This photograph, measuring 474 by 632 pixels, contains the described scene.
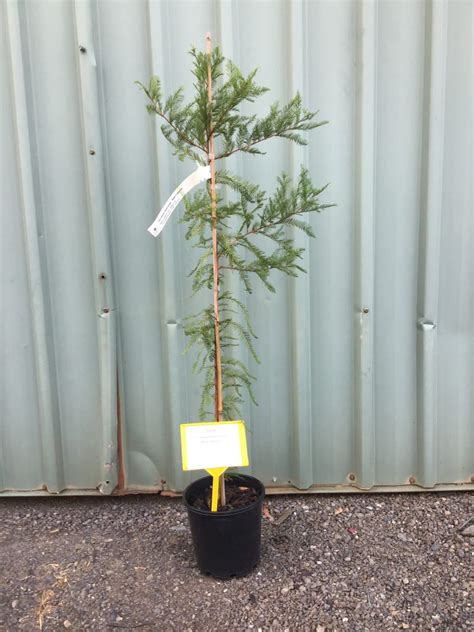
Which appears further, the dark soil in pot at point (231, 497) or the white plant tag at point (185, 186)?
the dark soil in pot at point (231, 497)

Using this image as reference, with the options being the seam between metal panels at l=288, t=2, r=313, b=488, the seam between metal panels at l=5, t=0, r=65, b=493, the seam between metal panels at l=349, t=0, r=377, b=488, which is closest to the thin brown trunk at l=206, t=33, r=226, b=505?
the seam between metal panels at l=288, t=2, r=313, b=488

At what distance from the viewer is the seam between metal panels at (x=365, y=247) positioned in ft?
7.75

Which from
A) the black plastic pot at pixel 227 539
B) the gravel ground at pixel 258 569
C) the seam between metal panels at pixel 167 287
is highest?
the seam between metal panels at pixel 167 287

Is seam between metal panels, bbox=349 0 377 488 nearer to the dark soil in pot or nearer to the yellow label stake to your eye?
the dark soil in pot

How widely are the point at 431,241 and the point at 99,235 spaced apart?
1515 millimetres

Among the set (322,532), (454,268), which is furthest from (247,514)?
(454,268)

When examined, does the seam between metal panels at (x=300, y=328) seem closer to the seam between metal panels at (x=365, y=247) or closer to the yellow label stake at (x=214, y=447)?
the seam between metal panels at (x=365, y=247)

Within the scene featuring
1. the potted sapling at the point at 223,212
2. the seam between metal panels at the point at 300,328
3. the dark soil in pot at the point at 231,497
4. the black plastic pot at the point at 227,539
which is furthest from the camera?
the seam between metal panels at the point at 300,328

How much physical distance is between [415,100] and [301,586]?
2104 millimetres

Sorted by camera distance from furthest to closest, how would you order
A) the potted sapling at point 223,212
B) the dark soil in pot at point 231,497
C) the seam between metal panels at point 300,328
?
1. the seam between metal panels at point 300,328
2. the dark soil in pot at point 231,497
3. the potted sapling at point 223,212

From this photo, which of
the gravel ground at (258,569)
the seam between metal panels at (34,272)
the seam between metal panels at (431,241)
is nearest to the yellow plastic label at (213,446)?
the gravel ground at (258,569)

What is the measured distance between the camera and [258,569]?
217 cm

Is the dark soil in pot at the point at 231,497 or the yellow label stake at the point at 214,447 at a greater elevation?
the yellow label stake at the point at 214,447

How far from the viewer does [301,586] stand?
206 centimetres
